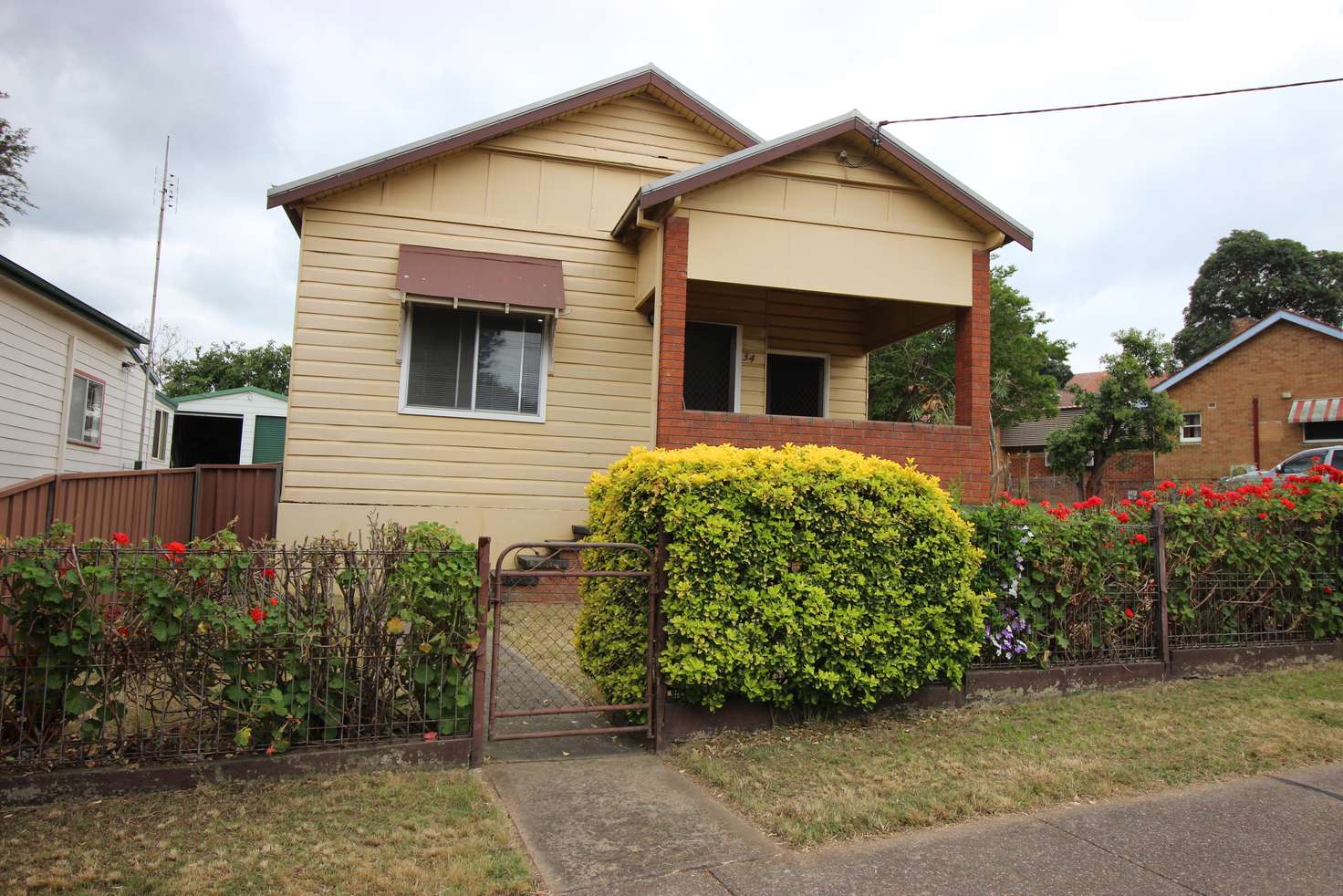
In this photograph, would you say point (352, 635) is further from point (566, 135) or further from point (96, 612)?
point (566, 135)

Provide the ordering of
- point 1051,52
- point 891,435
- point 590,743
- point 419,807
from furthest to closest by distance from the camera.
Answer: point 1051,52 < point 891,435 < point 590,743 < point 419,807

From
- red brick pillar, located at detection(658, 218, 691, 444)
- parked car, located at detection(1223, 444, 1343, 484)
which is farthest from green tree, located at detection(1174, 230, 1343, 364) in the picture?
red brick pillar, located at detection(658, 218, 691, 444)

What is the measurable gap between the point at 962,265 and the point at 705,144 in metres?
4.20

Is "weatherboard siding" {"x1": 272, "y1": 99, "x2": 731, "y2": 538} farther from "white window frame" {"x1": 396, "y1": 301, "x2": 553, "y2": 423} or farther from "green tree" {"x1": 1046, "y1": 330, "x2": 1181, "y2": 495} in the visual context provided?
"green tree" {"x1": 1046, "y1": 330, "x2": 1181, "y2": 495}

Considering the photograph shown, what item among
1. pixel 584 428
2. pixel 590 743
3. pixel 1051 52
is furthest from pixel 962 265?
pixel 590 743

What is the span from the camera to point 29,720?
13.9 ft

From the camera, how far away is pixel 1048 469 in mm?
32906

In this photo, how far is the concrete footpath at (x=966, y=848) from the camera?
11.4 ft

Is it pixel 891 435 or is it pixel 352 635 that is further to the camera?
pixel 891 435

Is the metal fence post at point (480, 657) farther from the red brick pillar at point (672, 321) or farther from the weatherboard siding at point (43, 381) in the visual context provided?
the weatherboard siding at point (43, 381)

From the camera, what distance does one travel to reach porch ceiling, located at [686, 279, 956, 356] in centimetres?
1188

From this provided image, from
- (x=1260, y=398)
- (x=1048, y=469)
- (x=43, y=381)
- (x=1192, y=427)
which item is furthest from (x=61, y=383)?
(x=1260, y=398)

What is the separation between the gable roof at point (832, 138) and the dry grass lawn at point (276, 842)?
692 cm

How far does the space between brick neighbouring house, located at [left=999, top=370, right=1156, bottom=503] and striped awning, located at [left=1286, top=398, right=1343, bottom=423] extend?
4.51m
